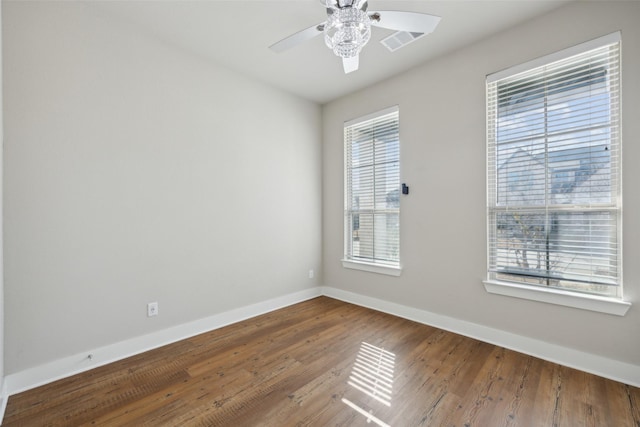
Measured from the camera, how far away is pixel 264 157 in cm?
346

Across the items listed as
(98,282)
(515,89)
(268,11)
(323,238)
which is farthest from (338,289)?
(268,11)

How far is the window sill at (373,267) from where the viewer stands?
3.33 meters

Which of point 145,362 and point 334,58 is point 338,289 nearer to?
point 145,362

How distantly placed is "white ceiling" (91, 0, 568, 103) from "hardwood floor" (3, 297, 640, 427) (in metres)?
2.85

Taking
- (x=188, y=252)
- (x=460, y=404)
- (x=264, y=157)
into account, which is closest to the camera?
(x=460, y=404)

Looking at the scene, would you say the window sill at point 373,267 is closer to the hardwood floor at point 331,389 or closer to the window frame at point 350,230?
the window frame at point 350,230

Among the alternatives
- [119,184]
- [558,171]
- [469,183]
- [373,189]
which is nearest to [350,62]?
[469,183]

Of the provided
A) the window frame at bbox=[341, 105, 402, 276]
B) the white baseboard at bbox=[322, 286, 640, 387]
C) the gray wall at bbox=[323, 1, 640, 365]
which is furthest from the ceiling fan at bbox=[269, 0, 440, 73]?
the white baseboard at bbox=[322, 286, 640, 387]

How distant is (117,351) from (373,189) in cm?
310

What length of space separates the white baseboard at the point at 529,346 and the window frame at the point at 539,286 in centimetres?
37

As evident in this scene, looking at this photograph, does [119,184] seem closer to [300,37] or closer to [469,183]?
[300,37]

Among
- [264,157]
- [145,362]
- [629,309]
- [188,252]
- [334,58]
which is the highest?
[334,58]

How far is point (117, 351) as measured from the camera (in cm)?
235

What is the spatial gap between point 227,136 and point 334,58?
1414mm
